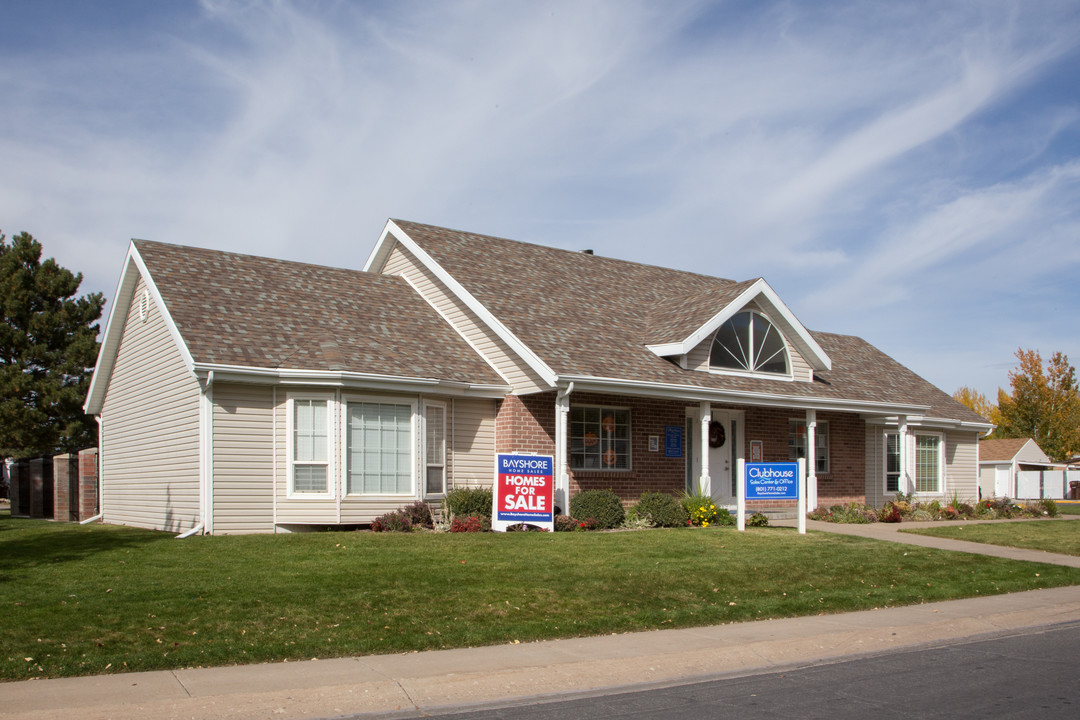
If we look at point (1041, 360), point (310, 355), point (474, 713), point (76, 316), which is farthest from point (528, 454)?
point (1041, 360)

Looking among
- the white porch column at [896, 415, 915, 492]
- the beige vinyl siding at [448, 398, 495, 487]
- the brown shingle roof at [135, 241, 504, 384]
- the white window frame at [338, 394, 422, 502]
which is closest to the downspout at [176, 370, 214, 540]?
the brown shingle roof at [135, 241, 504, 384]

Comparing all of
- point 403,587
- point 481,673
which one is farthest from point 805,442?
point 481,673

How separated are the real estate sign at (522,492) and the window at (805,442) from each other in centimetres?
874

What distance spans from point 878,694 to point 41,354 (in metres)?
38.5

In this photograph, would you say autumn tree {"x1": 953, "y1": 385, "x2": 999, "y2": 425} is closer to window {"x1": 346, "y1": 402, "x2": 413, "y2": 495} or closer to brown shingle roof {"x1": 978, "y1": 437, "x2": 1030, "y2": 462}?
brown shingle roof {"x1": 978, "y1": 437, "x2": 1030, "y2": 462}

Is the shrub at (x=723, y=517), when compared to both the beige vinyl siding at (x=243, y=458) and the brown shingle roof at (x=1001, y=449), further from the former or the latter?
the brown shingle roof at (x=1001, y=449)

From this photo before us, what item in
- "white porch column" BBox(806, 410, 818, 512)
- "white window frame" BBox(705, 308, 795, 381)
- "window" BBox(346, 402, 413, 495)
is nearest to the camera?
"window" BBox(346, 402, 413, 495)

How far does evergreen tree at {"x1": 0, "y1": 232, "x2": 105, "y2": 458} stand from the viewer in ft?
124

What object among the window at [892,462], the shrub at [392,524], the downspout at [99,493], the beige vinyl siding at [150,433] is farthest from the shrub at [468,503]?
the window at [892,462]

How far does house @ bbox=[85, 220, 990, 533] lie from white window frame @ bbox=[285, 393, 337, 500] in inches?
1.3

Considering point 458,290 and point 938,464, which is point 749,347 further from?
point 938,464

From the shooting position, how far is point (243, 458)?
53.7 ft

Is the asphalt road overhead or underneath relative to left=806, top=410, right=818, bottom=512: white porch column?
underneath

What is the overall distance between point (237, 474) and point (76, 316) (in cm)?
2764
